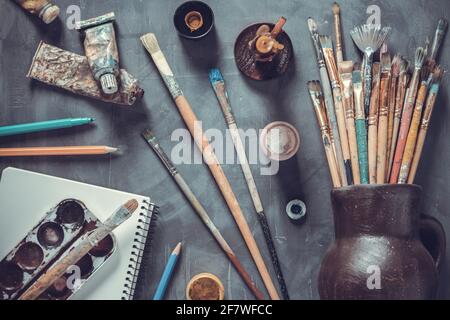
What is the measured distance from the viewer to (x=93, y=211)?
1128 millimetres

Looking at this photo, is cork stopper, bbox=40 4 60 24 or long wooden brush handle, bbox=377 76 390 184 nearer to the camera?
long wooden brush handle, bbox=377 76 390 184

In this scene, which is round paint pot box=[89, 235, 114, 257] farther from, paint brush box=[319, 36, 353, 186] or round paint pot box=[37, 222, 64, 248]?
paint brush box=[319, 36, 353, 186]

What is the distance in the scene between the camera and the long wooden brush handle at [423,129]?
3.49 feet

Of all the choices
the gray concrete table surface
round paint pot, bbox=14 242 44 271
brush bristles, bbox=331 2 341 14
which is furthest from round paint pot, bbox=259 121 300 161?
round paint pot, bbox=14 242 44 271

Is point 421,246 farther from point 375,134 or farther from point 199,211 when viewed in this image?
point 199,211

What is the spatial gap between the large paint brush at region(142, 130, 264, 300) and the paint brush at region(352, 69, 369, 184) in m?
0.29

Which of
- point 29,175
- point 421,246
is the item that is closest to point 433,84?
point 421,246

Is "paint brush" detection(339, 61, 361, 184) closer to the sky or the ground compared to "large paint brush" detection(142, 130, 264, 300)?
closer to the sky

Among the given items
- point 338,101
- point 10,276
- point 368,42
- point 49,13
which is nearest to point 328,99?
point 338,101

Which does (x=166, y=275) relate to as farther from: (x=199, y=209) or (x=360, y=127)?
(x=360, y=127)

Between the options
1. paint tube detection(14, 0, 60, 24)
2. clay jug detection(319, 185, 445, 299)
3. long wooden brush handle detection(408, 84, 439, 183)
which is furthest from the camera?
paint tube detection(14, 0, 60, 24)

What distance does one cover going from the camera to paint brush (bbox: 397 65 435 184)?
1.04 m

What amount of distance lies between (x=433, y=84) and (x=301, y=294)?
48cm

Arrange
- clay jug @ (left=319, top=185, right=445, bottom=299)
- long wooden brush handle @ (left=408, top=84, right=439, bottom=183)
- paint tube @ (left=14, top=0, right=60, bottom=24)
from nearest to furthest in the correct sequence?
clay jug @ (left=319, top=185, right=445, bottom=299) → long wooden brush handle @ (left=408, top=84, right=439, bottom=183) → paint tube @ (left=14, top=0, right=60, bottom=24)
